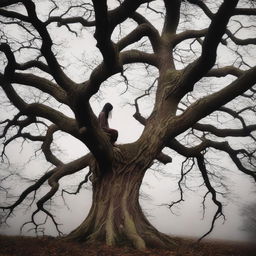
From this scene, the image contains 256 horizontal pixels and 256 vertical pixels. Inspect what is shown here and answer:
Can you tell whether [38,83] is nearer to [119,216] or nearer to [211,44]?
[119,216]

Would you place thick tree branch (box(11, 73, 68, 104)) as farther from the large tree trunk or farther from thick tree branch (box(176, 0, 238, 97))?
thick tree branch (box(176, 0, 238, 97))

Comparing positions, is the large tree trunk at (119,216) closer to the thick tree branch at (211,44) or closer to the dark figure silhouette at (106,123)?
the dark figure silhouette at (106,123)

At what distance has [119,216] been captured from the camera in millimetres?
6133

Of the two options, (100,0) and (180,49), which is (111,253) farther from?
(180,49)

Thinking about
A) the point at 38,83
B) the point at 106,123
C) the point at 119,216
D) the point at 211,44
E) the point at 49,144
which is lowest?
the point at 119,216

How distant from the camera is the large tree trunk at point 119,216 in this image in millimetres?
5730

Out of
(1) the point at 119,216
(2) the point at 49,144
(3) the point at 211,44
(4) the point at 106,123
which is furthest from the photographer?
(2) the point at 49,144

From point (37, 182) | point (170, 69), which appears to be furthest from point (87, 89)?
point (37, 182)

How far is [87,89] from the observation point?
5066 mm

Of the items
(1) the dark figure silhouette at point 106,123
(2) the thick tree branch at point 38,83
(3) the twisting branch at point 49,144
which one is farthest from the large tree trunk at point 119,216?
(3) the twisting branch at point 49,144

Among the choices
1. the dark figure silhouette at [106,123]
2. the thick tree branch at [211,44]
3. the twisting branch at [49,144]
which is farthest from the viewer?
the twisting branch at [49,144]

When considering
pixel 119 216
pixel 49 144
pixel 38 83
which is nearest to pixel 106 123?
pixel 38 83

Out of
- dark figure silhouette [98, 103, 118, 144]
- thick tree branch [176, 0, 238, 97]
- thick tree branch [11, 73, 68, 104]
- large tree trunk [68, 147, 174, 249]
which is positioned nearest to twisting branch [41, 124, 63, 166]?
large tree trunk [68, 147, 174, 249]

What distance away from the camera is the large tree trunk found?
18.8ft
